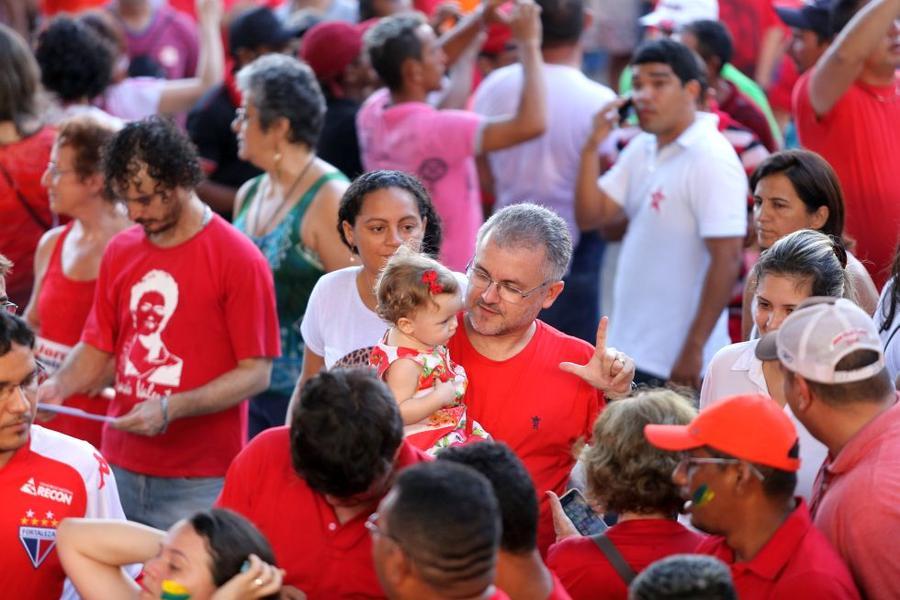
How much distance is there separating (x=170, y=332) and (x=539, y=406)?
144cm

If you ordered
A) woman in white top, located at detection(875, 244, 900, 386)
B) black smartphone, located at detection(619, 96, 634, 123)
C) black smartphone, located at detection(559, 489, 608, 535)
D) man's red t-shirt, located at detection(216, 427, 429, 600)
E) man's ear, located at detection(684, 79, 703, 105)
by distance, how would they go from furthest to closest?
black smartphone, located at detection(619, 96, 634, 123) → man's ear, located at detection(684, 79, 703, 105) → woman in white top, located at detection(875, 244, 900, 386) → black smartphone, located at detection(559, 489, 608, 535) → man's red t-shirt, located at detection(216, 427, 429, 600)

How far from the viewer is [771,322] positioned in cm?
367

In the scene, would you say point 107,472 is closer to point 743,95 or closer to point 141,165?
point 141,165

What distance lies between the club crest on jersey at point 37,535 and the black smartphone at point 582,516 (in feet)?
4.34

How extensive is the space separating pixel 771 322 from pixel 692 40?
297 cm

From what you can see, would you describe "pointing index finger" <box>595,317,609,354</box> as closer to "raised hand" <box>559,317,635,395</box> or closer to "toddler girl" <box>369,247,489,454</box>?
"raised hand" <box>559,317,635,395</box>

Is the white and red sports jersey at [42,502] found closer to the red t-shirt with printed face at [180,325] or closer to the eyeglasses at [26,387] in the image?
the eyeglasses at [26,387]

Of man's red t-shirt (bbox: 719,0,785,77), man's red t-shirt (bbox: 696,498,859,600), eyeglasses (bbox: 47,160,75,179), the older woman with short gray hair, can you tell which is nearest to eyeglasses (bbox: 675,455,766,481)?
man's red t-shirt (bbox: 696,498,859,600)

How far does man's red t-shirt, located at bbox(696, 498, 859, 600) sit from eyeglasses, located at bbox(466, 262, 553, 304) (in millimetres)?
1064

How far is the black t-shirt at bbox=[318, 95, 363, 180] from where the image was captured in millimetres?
6410

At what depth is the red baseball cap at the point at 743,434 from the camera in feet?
9.19

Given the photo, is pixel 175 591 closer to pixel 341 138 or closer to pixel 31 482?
pixel 31 482

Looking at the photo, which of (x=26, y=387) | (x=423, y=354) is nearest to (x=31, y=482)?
(x=26, y=387)

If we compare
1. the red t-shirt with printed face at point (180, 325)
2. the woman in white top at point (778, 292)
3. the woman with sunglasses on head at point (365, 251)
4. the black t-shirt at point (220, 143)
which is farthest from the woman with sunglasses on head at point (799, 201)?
the black t-shirt at point (220, 143)
